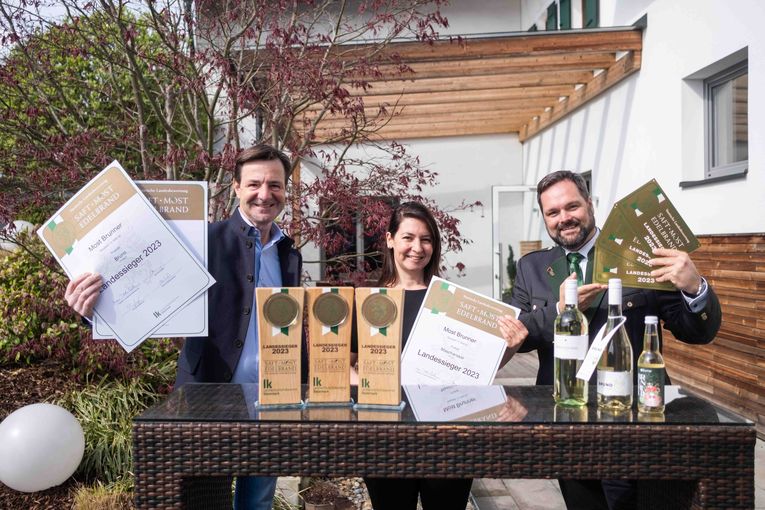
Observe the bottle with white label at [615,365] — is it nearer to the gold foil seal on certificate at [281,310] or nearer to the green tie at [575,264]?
the green tie at [575,264]

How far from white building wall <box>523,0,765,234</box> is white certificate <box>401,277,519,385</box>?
12.3 ft

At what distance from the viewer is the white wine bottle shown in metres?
1.51

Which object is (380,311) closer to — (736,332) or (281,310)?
(281,310)

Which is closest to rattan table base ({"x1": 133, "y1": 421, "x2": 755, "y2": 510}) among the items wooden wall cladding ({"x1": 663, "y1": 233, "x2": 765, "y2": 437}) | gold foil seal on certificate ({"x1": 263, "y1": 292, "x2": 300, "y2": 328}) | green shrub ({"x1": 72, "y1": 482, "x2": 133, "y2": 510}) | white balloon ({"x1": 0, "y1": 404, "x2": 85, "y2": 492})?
gold foil seal on certificate ({"x1": 263, "y1": 292, "x2": 300, "y2": 328})

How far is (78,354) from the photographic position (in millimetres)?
4062

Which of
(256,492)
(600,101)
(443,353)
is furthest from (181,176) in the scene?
(600,101)

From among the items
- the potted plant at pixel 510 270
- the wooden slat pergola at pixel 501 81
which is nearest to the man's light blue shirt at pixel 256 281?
the wooden slat pergola at pixel 501 81

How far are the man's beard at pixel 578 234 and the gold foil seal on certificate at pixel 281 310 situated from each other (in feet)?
3.15

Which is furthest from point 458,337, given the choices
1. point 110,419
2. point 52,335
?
point 52,335

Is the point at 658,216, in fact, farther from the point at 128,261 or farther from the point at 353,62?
the point at 353,62

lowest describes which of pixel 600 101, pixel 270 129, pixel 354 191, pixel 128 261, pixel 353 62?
pixel 128 261

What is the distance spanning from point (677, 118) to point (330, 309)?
542 centimetres

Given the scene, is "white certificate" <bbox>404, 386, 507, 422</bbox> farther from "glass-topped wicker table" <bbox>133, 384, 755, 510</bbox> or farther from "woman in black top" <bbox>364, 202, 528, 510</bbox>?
"woman in black top" <bbox>364, 202, 528, 510</bbox>

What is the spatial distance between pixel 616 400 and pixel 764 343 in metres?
3.79
